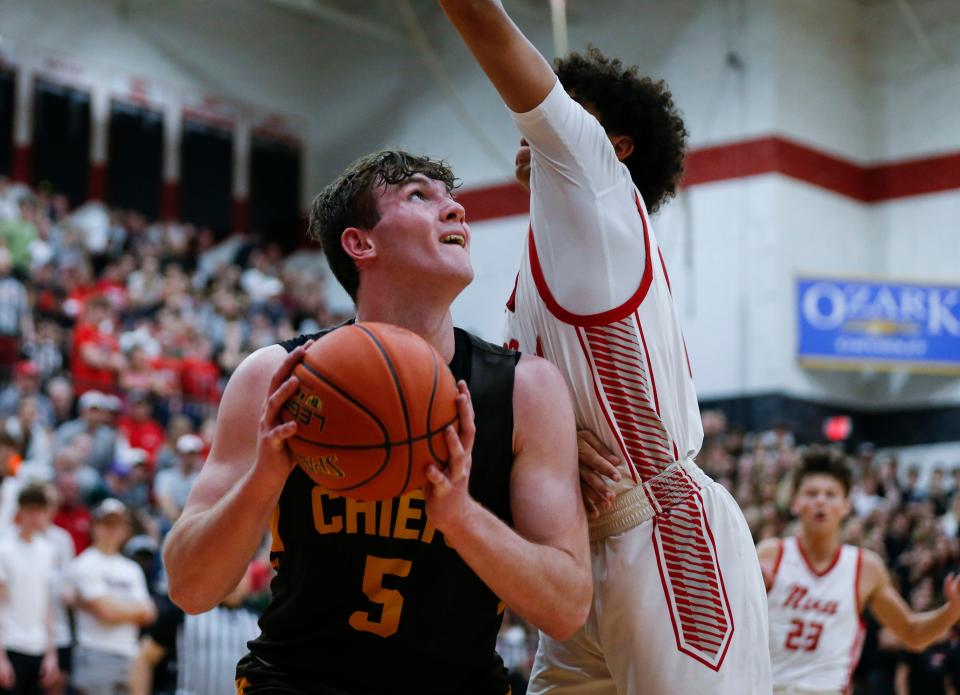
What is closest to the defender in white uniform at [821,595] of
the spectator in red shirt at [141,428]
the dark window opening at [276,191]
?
the spectator in red shirt at [141,428]

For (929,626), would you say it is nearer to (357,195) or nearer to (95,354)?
(357,195)

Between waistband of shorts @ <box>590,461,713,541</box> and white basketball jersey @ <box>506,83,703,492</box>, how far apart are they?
0.09 feet

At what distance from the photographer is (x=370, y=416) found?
2910 millimetres

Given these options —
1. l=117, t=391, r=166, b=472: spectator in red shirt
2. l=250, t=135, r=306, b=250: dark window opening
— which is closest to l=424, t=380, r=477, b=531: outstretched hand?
l=117, t=391, r=166, b=472: spectator in red shirt

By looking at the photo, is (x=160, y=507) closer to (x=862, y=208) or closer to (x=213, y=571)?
(x=213, y=571)

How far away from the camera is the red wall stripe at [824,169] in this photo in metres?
19.4

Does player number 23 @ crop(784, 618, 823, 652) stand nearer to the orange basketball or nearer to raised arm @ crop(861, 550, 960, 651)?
raised arm @ crop(861, 550, 960, 651)

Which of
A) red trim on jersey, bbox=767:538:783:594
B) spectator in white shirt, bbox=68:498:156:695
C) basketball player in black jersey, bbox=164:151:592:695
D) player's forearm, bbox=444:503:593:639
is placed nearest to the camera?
player's forearm, bbox=444:503:593:639

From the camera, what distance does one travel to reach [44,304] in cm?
1538

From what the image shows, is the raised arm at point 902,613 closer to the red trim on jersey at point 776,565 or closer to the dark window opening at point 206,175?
the red trim on jersey at point 776,565

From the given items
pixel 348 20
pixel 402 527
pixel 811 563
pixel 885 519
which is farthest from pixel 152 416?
pixel 402 527

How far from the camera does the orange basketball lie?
9.53 ft

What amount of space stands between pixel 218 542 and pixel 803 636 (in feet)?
15.1

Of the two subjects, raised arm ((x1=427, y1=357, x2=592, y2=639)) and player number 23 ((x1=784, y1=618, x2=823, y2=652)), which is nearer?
raised arm ((x1=427, y1=357, x2=592, y2=639))
